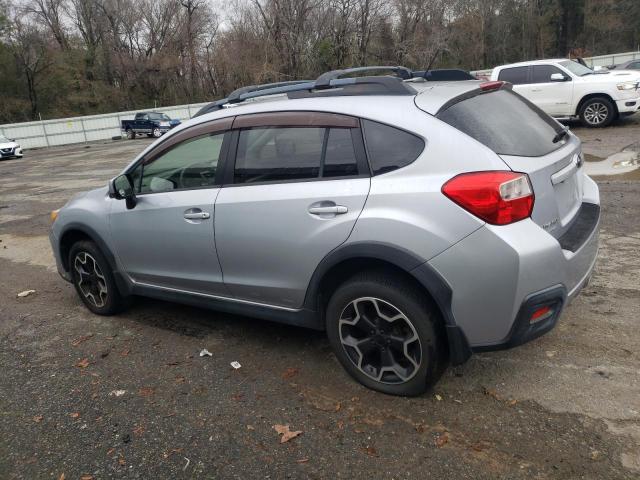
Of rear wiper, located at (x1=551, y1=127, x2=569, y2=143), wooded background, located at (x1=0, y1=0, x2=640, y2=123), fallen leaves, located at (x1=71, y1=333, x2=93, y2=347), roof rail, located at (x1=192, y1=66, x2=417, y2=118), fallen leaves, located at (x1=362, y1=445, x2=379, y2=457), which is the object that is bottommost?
fallen leaves, located at (x1=362, y1=445, x2=379, y2=457)

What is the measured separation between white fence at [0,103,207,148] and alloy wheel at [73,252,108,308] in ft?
113

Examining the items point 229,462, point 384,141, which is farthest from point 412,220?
point 229,462

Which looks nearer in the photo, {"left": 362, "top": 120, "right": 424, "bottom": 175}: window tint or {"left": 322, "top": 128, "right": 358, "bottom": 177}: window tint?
{"left": 362, "top": 120, "right": 424, "bottom": 175}: window tint

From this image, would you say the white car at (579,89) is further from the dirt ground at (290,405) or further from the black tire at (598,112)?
the dirt ground at (290,405)

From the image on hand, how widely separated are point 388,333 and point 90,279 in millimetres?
2898

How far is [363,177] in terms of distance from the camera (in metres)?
3.02

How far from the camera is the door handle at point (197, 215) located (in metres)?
3.66

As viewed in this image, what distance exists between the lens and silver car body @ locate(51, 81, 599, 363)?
2.69 meters

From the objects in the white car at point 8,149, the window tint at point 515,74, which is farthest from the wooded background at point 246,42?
the window tint at point 515,74

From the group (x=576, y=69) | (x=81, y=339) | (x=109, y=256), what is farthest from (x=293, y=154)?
(x=576, y=69)

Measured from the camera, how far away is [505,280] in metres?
2.64

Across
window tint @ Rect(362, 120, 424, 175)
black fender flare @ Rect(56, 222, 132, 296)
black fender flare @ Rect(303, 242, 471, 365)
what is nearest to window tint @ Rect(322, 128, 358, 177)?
window tint @ Rect(362, 120, 424, 175)

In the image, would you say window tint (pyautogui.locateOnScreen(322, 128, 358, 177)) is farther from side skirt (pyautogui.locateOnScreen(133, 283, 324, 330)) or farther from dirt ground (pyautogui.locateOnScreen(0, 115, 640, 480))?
dirt ground (pyautogui.locateOnScreen(0, 115, 640, 480))

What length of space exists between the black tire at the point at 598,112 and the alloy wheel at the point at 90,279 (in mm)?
12952
